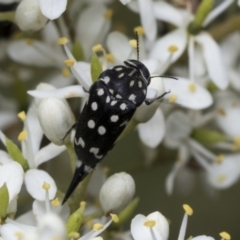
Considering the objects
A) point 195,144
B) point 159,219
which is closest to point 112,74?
point 159,219

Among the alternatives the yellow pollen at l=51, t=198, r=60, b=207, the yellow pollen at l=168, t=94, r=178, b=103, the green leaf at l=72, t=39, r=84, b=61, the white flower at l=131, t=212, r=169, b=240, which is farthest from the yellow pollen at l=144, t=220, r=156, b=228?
the green leaf at l=72, t=39, r=84, b=61

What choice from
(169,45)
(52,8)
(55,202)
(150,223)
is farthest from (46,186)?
(169,45)

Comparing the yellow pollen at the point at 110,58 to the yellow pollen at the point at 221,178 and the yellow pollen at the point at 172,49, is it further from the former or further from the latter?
the yellow pollen at the point at 221,178

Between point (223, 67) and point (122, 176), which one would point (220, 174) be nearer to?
point (223, 67)

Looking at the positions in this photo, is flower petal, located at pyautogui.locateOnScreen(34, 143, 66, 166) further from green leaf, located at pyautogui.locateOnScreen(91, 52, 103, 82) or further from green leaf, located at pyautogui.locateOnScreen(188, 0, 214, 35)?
green leaf, located at pyautogui.locateOnScreen(188, 0, 214, 35)

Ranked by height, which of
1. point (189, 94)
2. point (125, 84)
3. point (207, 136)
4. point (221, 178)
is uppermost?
point (125, 84)

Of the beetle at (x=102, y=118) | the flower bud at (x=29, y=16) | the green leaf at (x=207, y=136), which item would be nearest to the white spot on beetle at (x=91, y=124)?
the beetle at (x=102, y=118)

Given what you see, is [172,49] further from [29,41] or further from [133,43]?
[29,41]
